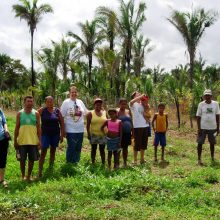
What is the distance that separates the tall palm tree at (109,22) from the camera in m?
22.5

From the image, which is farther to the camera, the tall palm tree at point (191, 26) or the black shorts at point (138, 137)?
the tall palm tree at point (191, 26)

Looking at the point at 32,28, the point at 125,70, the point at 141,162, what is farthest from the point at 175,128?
the point at 32,28

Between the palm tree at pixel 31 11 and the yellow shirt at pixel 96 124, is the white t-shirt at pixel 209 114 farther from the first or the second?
the palm tree at pixel 31 11

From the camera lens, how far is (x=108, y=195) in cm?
646

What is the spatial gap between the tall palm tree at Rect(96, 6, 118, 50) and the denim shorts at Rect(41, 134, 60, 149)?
50.7 ft

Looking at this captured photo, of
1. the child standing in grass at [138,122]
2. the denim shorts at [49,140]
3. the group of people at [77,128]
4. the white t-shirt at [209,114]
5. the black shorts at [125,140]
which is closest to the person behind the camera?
the group of people at [77,128]

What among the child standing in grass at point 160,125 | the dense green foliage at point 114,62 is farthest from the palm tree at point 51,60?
the child standing in grass at point 160,125

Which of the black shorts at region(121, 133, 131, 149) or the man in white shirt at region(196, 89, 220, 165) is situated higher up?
the man in white shirt at region(196, 89, 220, 165)

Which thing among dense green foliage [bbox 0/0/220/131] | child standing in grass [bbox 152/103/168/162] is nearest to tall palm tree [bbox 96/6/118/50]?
dense green foliage [bbox 0/0/220/131]

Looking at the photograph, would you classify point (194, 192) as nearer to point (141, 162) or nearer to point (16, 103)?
point (141, 162)

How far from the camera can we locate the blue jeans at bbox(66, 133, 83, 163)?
27.6 feet

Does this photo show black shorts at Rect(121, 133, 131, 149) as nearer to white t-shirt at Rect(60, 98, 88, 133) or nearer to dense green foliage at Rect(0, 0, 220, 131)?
white t-shirt at Rect(60, 98, 88, 133)

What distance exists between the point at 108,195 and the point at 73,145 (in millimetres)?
2221

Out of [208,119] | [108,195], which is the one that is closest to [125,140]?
[208,119]
